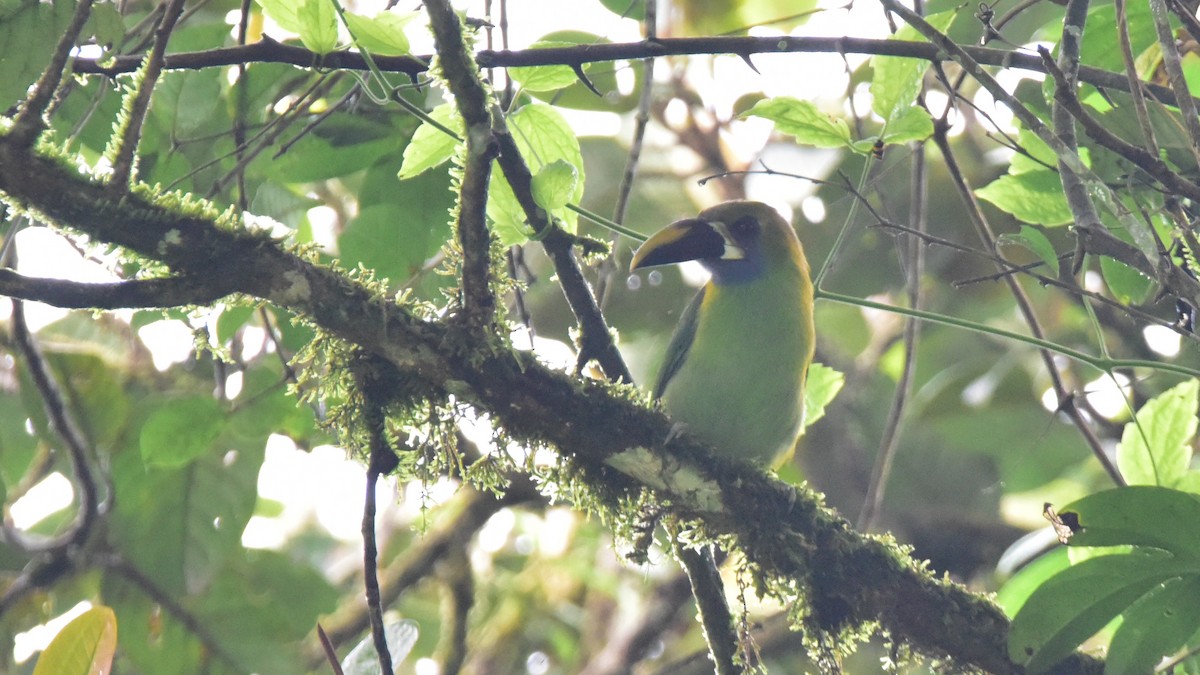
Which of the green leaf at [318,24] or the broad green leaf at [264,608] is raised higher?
the green leaf at [318,24]

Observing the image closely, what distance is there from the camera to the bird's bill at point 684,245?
10.1 ft

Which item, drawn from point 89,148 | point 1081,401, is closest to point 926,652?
point 1081,401

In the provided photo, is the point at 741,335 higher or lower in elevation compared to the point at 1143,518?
higher

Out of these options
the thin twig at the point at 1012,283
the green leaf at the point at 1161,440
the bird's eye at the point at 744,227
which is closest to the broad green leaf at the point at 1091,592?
the green leaf at the point at 1161,440

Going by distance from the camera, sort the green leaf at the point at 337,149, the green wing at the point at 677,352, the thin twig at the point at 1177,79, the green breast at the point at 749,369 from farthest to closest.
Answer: the green wing at the point at 677,352 < the green breast at the point at 749,369 < the green leaf at the point at 337,149 < the thin twig at the point at 1177,79

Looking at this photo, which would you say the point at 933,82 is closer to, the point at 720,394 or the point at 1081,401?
the point at 1081,401

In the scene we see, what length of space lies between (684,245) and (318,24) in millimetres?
1485

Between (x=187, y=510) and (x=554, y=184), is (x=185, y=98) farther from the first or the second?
(x=187, y=510)

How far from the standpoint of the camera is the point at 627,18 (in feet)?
10.1

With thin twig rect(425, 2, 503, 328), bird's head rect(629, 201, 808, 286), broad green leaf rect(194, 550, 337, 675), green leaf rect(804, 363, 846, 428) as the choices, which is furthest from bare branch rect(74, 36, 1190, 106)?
broad green leaf rect(194, 550, 337, 675)

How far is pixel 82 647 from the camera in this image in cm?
212

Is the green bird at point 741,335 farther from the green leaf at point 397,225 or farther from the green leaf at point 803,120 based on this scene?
the green leaf at point 803,120

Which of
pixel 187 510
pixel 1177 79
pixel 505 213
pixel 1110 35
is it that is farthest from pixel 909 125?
pixel 187 510

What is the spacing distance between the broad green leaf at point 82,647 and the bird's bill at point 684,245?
60.5 inches
